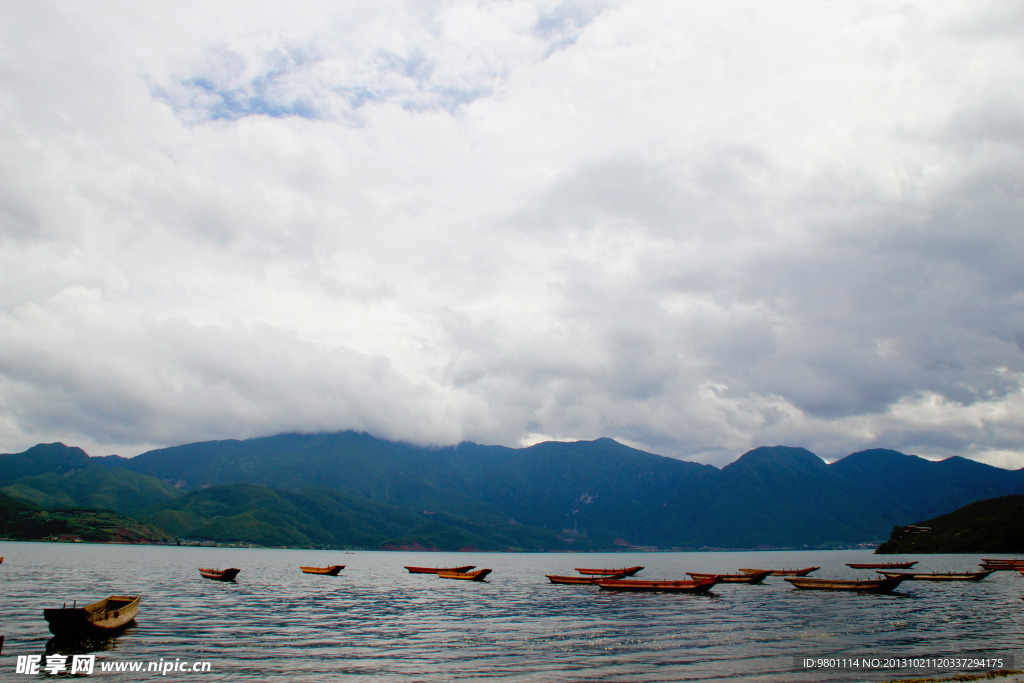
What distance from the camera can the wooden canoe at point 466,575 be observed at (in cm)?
14921

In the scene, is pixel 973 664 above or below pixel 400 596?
above

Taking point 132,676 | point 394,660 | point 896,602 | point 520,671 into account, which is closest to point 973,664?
point 520,671

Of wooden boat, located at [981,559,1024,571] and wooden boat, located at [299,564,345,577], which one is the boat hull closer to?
wooden boat, located at [299,564,345,577]

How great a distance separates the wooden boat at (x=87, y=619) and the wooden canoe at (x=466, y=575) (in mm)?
98214

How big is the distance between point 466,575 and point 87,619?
370 feet

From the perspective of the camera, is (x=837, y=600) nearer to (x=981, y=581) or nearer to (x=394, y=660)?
(x=981, y=581)

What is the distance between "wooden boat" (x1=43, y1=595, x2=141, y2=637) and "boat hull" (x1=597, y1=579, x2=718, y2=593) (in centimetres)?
8175

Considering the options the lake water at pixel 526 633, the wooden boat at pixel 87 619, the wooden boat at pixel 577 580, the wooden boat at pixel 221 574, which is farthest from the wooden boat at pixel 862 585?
the wooden boat at pixel 221 574

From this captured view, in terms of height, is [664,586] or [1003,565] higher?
[664,586]

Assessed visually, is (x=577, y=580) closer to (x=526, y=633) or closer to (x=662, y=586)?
(x=662, y=586)

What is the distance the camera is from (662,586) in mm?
106188

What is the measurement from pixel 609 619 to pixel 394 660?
112 ft

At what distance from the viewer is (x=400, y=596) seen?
107 metres

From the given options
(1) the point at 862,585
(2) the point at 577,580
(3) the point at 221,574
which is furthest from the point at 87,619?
(1) the point at 862,585
